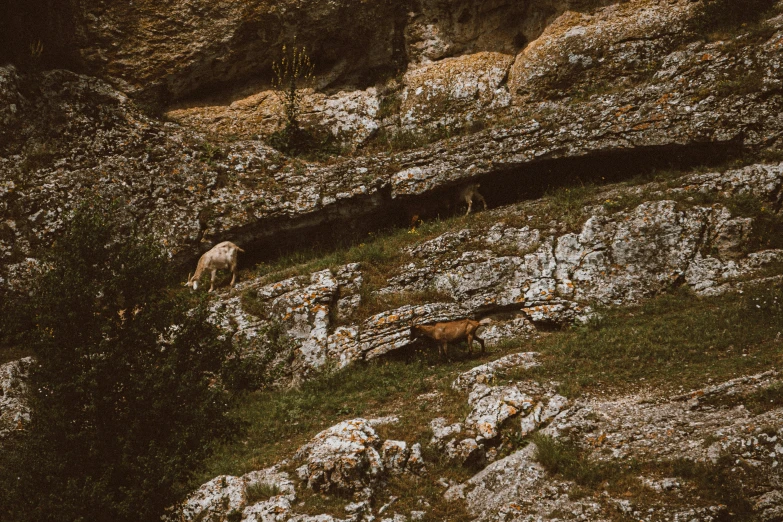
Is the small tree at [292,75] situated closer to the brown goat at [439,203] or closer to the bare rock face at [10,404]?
the brown goat at [439,203]

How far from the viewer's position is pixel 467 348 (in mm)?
16500

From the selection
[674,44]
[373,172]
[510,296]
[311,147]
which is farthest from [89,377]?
[674,44]

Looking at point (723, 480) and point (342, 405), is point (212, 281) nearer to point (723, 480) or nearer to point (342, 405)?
point (342, 405)

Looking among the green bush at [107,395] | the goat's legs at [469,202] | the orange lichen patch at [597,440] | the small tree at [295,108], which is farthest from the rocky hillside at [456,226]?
the green bush at [107,395]

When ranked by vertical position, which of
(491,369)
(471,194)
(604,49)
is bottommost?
(491,369)

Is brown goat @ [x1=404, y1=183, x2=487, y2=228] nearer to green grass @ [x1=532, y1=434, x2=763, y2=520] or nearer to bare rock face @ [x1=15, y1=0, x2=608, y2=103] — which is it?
bare rock face @ [x1=15, y1=0, x2=608, y2=103]

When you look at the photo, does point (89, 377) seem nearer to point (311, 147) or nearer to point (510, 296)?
point (510, 296)

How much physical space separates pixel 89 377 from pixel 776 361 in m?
11.7

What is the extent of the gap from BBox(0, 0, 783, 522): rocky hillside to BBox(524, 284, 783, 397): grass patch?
66 millimetres

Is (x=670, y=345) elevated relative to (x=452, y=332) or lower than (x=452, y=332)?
lower

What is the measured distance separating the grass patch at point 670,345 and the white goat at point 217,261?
9.05 m

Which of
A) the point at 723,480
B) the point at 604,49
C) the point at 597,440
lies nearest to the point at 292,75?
the point at 604,49

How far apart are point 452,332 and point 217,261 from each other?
7720 millimetres

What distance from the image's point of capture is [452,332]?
1592 cm
